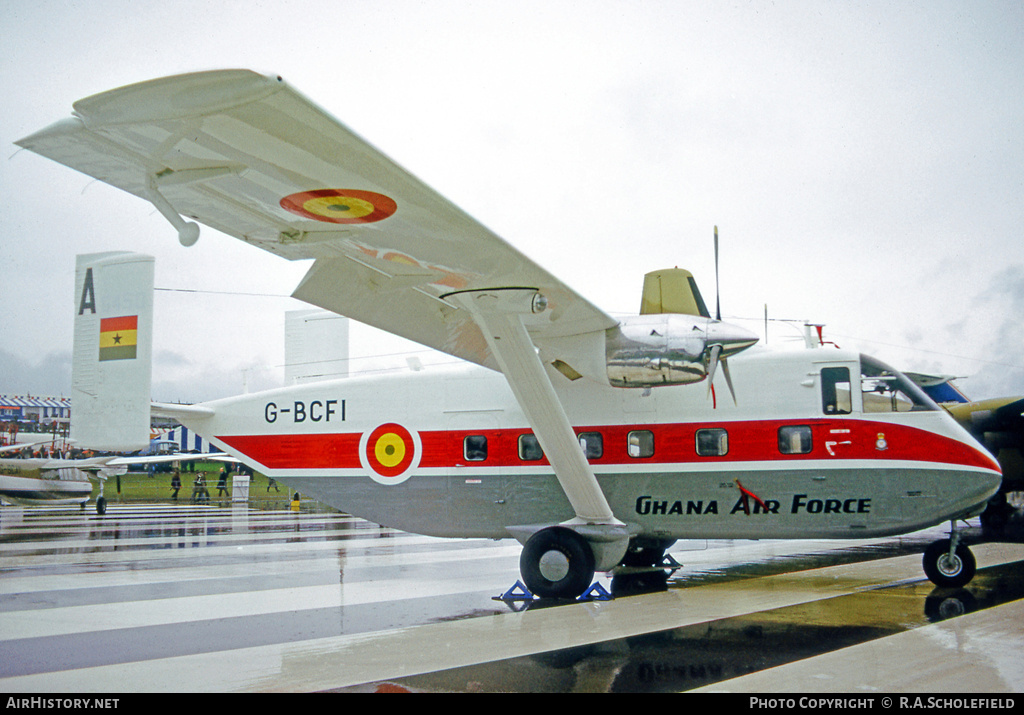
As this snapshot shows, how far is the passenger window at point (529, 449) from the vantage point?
10156mm

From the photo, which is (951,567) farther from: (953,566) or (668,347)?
(668,347)

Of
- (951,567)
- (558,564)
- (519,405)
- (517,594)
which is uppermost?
(519,405)

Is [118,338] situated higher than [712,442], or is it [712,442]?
[118,338]

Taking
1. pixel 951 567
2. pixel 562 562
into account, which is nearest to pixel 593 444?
pixel 562 562

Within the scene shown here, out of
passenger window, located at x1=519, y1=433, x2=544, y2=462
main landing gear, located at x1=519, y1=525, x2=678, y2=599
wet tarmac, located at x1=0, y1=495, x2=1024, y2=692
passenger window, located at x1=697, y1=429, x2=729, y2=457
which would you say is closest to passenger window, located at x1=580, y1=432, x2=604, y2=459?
passenger window, located at x1=519, y1=433, x2=544, y2=462

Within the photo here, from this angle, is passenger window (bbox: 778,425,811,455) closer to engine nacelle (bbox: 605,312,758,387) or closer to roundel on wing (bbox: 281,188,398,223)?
engine nacelle (bbox: 605,312,758,387)

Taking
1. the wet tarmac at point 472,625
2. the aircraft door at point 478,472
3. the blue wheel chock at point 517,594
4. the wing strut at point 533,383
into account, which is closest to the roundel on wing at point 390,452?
the aircraft door at point 478,472

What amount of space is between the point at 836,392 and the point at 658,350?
8.83 ft

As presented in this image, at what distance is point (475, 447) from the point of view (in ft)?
34.5

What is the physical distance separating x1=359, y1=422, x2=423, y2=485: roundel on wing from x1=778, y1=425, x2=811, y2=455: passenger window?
5.01 metres

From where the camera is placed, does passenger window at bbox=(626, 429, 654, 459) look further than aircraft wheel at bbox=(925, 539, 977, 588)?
Yes

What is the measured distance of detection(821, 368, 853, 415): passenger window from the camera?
924 centimetres

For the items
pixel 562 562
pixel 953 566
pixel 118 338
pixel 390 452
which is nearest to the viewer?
pixel 118 338
